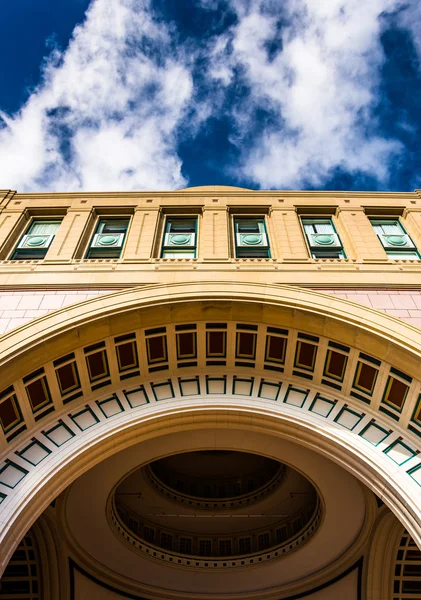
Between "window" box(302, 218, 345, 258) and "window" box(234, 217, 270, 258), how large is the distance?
5.09 feet

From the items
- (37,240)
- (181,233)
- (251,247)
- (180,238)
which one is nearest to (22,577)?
(37,240)

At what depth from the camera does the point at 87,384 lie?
1174 cm

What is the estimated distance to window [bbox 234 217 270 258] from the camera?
14.9 meters

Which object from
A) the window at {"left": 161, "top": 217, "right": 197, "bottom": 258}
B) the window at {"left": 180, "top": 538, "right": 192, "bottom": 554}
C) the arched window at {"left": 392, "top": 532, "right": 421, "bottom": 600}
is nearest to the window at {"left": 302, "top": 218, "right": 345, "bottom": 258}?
the window at {"left": 161, "top": 217, "right": 197, "bottom": 258}

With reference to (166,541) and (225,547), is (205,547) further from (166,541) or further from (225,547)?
(166,541)

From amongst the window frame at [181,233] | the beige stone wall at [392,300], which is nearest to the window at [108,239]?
the window frame at [181,233]

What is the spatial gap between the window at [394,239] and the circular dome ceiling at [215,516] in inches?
392

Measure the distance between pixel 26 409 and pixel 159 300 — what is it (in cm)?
425

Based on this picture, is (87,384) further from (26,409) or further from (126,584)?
(126,584)

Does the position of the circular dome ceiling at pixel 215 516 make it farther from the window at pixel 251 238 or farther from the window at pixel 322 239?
the window at pixel 251 238

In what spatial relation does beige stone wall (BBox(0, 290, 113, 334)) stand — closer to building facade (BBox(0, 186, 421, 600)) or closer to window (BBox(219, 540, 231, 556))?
building facade (BBox(0, 186, 421, 600))

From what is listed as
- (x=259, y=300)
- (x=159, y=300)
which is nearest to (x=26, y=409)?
(x=159, y=300)

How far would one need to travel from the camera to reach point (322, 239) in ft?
50.3

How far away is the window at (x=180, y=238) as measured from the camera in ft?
48.8
